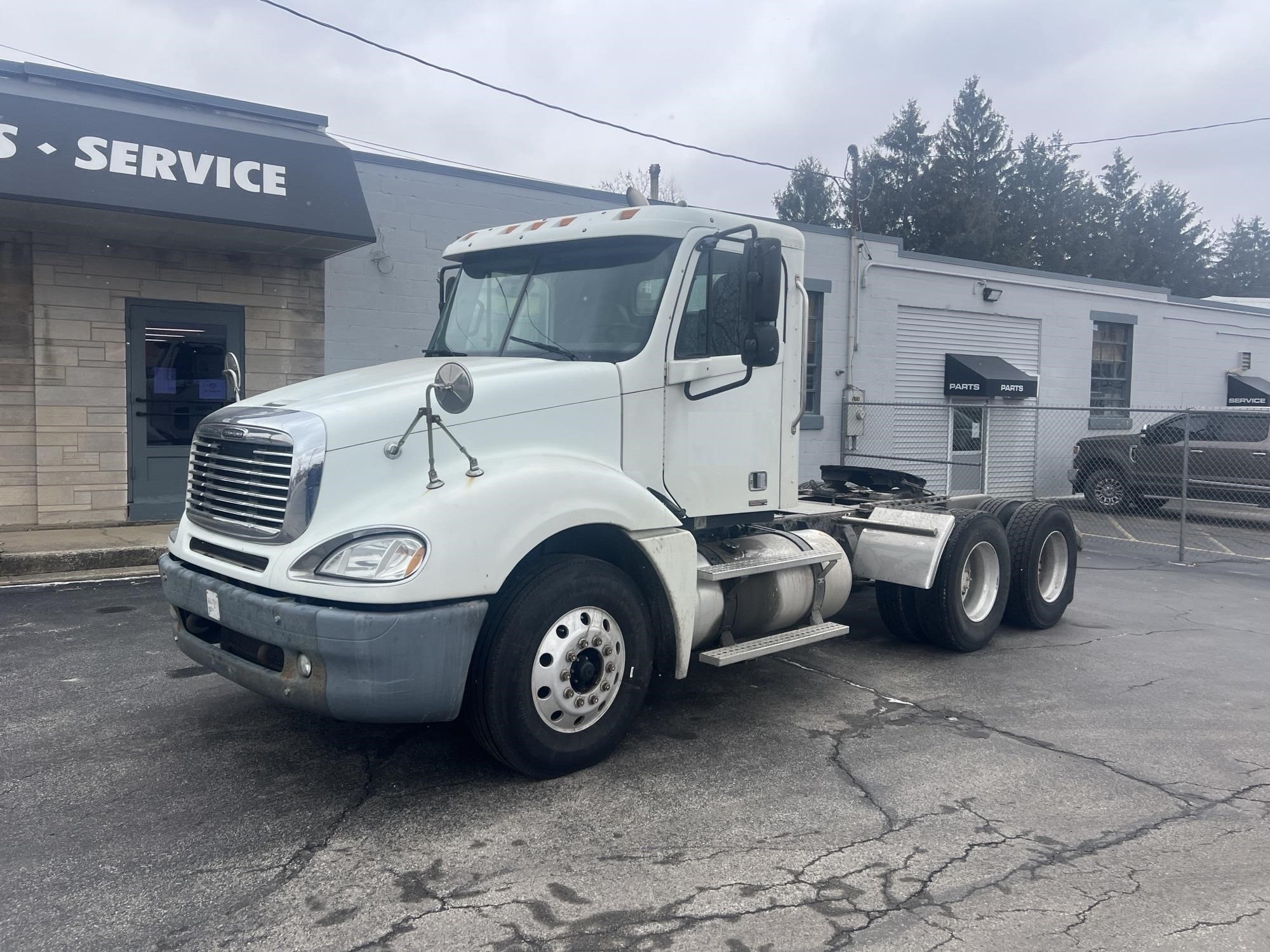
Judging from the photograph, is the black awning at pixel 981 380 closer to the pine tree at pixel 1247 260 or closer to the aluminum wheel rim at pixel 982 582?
the aluminum wheel rim at pixel 982 582

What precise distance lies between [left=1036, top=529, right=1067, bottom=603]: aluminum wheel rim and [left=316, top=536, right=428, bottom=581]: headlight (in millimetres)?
A: 5943

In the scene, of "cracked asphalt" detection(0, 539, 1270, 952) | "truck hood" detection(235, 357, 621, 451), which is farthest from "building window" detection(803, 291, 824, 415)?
"truck hood" detection(235, 357, 621, 451)

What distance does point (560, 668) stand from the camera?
4.55 m

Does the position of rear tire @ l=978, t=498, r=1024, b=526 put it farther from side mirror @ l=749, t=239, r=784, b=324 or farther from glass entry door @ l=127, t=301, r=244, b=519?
glass entry door @ l=127, t=301, r=244, b=519

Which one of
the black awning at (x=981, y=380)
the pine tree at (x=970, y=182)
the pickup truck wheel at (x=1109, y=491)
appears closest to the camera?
the pickup truck wheel at (x=1109, y=491)

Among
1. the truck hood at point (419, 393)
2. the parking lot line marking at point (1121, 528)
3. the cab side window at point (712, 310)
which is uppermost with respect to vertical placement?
the cab side window at point (712, 310)

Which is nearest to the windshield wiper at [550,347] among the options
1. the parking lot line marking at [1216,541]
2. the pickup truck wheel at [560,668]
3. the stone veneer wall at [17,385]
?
the pickup truck wheel at [560,668]

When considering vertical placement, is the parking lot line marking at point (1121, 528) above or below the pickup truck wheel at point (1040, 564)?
below

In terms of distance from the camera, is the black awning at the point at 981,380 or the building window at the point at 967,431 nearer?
the black awning at the point at 981,380

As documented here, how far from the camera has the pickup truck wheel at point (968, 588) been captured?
714 centimetres

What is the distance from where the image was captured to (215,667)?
179 inches

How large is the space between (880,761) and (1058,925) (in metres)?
1.59

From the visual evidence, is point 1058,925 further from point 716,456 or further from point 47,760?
point 47,760

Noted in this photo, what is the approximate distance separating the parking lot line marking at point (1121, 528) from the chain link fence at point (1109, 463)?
2 centimetres
